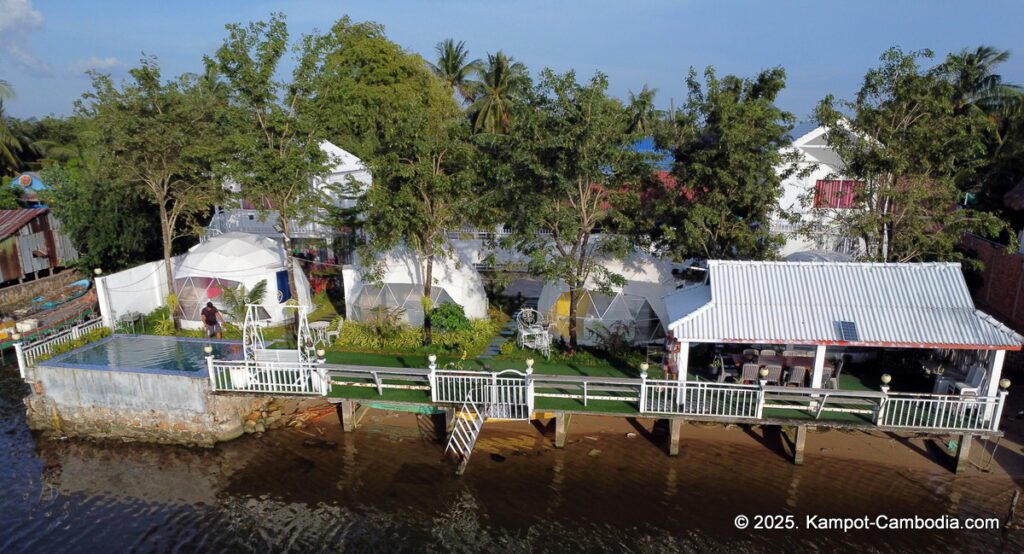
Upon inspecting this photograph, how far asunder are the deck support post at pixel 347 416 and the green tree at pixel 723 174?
10147 mm

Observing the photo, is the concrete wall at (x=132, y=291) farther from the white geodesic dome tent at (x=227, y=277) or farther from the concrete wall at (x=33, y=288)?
the concrete wall at (x=33, y=288)

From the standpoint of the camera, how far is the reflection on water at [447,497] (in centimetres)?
1194

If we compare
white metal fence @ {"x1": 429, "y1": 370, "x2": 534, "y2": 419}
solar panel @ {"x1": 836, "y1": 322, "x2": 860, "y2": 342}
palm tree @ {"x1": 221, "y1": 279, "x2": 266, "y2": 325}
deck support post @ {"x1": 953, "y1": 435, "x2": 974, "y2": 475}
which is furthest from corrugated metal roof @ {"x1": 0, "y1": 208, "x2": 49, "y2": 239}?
deck support post @ {"x1": 953, "y1": 435, "x2": 974, "y2": 475}

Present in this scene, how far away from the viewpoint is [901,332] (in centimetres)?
1344

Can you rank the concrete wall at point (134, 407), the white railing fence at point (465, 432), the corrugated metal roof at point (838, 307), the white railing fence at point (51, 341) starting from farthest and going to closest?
the white railing fence at point (51, 341) → the concrete wall at point (134, 407) → the white railing fence at point (465, 432) → the corrugated metal roof at point (838, 307)

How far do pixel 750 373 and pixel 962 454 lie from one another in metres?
4.94

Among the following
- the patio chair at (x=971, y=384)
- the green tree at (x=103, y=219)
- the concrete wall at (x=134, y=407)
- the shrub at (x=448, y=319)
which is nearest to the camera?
the patio chair at (x=971, y=384)

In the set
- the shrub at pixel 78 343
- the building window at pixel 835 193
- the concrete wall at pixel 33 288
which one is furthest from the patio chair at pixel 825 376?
the concrete wall at pixel 33 288

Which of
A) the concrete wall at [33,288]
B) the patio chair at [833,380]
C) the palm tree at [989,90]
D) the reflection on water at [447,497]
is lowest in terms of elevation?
the reflection on water at [447,497]

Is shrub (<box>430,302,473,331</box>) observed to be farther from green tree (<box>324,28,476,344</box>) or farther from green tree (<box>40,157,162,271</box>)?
green tree (<box>40,157,162,271</box>)

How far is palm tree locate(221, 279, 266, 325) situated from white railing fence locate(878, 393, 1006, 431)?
60.5 ft

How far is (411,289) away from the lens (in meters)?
20.8

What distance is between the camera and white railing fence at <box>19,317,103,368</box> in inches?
657

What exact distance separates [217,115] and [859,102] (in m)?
19.4
